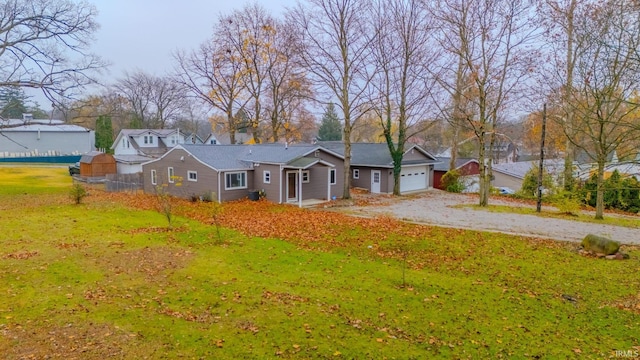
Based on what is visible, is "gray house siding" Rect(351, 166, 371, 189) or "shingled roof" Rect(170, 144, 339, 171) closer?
"shingled roof" Rect(170, 144, 339, 171)

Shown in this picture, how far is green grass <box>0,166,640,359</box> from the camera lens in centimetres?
623

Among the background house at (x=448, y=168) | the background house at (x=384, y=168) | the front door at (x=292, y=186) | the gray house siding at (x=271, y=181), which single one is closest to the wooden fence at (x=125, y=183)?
the gray house siding at (x=271, y=181)

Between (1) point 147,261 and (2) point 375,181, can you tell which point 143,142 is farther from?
(1) point 147,261

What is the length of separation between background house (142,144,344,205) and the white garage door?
6294 millimetres

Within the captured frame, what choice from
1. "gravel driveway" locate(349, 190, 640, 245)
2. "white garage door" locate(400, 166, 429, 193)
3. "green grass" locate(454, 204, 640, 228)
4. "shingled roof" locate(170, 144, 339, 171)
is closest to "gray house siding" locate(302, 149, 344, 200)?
"shingled roof" locate(170, 144, 339, 171)

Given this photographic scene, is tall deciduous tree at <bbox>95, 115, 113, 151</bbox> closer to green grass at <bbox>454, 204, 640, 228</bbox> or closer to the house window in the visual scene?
the house window

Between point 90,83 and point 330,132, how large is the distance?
50.6 m

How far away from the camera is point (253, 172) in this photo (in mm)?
25219

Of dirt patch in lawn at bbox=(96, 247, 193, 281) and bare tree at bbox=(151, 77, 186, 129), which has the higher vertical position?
Answer: bare tree at bbox=(151, 77, 186, 129)

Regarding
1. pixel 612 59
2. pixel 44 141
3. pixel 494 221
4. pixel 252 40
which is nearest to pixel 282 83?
pixel 252 40

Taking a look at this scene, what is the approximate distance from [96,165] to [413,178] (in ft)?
94.7

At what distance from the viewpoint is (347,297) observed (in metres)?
8.37

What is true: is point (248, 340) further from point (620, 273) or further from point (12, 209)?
point (12, 209)

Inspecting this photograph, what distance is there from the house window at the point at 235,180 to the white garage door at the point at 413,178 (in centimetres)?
1286
